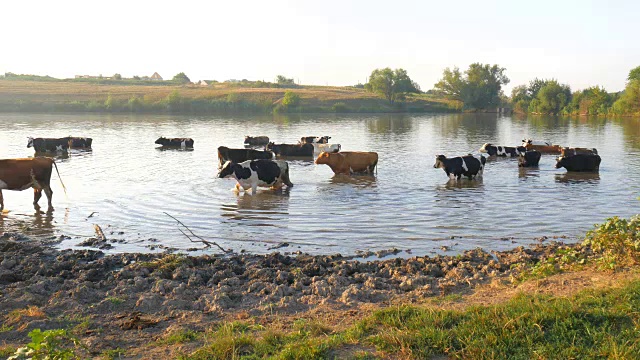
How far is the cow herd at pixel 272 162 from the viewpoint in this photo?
14.5 metres

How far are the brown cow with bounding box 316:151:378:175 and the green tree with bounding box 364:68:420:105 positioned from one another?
8941cm

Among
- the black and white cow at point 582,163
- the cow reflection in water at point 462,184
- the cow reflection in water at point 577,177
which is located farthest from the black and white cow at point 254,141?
the cow reflection in water at point 577,177

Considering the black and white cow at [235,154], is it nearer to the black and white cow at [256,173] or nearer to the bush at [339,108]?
the black and white cow at [256,173]

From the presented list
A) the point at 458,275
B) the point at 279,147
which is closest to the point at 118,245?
the point at 458,275

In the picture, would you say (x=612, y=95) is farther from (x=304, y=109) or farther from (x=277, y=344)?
(x=277, y=344)

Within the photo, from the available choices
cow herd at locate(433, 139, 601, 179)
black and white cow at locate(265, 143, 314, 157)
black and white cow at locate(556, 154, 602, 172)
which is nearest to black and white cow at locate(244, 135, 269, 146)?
black and white cow at locate(265, 143, 314, 157)

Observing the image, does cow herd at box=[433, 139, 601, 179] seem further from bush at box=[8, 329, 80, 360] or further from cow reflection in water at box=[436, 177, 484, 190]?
bush at box=[8, 329, 80, 360]

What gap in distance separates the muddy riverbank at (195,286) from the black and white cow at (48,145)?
20.8 m

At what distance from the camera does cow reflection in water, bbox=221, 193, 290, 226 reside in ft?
43.3

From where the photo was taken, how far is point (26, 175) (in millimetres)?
14359

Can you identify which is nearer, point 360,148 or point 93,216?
point 93,216

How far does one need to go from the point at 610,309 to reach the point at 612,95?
96851 millimetres

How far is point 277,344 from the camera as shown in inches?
213

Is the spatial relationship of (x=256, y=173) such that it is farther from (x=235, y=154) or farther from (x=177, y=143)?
(x=177, y=143)
